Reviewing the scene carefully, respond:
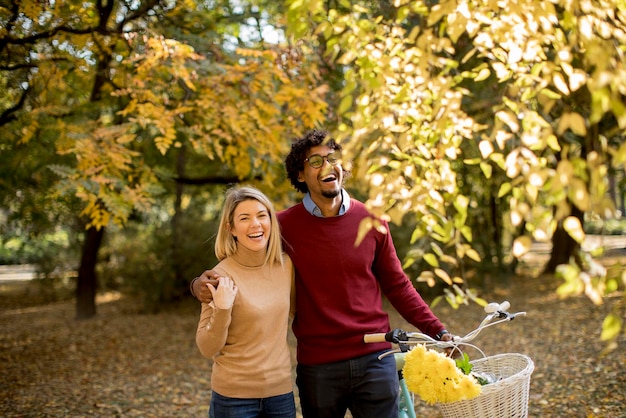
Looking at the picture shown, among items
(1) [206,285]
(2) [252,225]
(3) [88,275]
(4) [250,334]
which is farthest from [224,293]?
(3) [88,275]

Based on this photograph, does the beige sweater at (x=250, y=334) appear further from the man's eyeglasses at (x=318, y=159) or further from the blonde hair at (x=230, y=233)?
the man's eyeglasses at (x=318, y=159)

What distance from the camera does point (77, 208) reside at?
794 cm

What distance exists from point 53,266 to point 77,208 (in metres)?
6.40

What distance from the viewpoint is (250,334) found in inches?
104

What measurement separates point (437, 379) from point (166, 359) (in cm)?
598

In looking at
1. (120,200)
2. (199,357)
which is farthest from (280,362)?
(199,357)

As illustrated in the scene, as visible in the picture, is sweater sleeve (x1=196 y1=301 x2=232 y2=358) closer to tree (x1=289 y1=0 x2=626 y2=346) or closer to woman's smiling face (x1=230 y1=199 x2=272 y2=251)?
woman's smiling face (x1=230 y1=199 x2=272 y2=251)

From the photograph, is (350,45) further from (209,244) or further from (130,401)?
(209,244)

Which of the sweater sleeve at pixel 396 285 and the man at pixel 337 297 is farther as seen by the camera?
the sweater sleeve at pixel 396 285

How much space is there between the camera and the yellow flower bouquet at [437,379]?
219 cm

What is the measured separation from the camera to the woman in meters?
2.59

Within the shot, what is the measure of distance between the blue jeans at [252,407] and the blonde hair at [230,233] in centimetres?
61

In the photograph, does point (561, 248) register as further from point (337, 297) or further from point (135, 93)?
point (337, 297)

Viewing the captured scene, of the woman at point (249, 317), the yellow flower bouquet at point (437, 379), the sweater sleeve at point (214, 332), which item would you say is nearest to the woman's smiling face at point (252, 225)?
the woman at point (249, 317)
